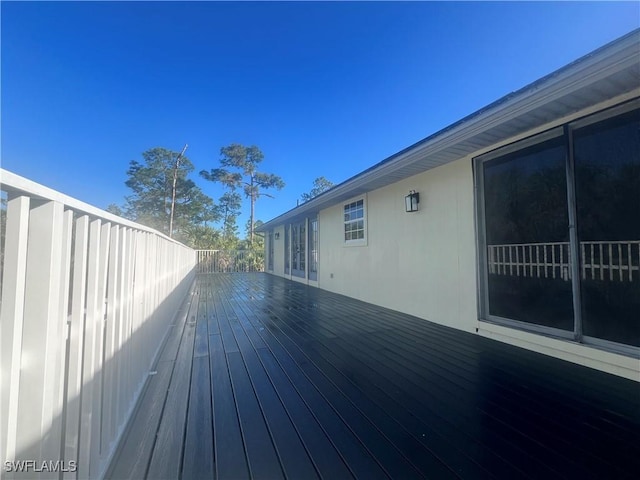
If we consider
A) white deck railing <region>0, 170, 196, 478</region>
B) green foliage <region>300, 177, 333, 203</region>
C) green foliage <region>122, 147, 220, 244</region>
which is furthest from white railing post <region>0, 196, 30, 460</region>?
green foliage <region>300, 177, 333, 203</region>

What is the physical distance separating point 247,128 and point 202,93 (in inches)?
261

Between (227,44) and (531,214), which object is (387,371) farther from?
(227,44)

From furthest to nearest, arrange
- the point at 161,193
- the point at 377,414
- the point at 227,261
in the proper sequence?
the point at 161,193 → the point at 227,261 → the point at 377,414

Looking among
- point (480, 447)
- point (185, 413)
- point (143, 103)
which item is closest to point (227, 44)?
point (143, 103)

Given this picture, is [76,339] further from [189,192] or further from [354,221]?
[189,192]

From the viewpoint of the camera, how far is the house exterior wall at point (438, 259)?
2.65 meters

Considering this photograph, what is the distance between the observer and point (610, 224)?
7.73ft

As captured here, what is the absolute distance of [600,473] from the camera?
4.25 feet

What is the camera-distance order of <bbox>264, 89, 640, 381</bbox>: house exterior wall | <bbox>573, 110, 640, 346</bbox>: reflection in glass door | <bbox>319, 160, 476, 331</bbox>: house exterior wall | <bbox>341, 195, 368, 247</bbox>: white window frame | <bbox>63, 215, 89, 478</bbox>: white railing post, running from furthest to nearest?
<bbox>341, 195, 368, 247</bbox>: white window frame → <bbox>319, 160, 476, 331</bbox>: house exterior wall → <bbox>264, 89, 640, 381</bbox>: house exterior wall → <bbox>573, 110, 640, 346</bbox>: reflection in glass door → <bbox>63, 215, 89, 478</bbox>: white railing post

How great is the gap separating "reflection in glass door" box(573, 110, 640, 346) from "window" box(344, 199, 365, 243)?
3.84m

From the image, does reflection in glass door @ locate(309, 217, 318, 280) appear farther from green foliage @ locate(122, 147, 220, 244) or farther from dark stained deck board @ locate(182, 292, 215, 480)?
green foliage @ locate(122, 147, 220, 244)

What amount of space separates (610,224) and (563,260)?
484 millimetres

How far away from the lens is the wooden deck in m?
1.37

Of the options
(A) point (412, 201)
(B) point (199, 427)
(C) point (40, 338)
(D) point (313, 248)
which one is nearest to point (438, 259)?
(A) point (412, 201)
